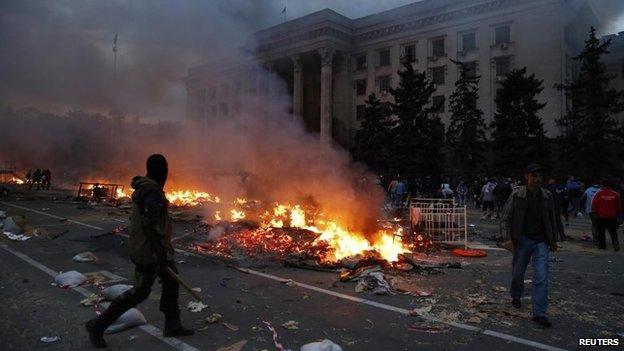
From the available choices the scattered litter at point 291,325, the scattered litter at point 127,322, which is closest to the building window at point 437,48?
the scattered litter at point 291,325

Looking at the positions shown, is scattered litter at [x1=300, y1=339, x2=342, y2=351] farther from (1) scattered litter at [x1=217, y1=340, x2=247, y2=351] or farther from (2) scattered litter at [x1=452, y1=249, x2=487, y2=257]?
(2) scattered litter at [x1=452, y1=249, x2=487, y2=257]

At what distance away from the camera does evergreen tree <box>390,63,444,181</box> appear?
94.9 feet

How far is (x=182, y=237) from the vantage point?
33.8 ft

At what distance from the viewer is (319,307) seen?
5.12m

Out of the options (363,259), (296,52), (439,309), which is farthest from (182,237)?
(296,52)

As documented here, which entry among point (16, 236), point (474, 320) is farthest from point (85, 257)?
point (474, 320)

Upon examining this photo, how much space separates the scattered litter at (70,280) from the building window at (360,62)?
42396mm

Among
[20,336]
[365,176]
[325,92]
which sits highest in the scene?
[325,92]

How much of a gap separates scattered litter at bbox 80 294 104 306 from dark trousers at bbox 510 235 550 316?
4.93 m

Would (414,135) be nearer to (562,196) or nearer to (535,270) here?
(562,196)

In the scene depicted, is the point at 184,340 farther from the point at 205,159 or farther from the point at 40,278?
the point at 205,159

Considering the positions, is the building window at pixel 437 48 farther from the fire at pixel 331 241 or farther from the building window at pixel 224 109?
the fire at pixel 331 241

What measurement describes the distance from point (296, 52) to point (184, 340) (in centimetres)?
4202

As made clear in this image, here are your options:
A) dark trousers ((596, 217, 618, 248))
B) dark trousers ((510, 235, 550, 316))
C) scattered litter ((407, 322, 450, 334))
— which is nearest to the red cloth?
dark trousers ((596, 217, 618, 248))
